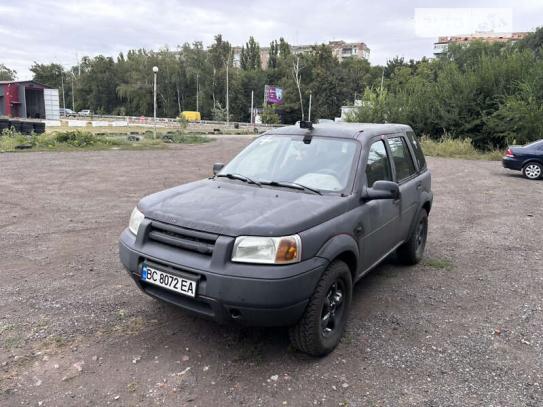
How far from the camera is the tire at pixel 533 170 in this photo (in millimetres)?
14773

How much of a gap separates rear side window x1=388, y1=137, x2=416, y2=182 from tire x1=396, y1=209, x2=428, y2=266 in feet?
2.24

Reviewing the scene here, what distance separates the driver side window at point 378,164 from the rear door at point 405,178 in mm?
188

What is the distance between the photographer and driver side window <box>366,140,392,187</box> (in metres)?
4.16

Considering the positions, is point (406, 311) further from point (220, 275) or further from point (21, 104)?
point (21, 104)

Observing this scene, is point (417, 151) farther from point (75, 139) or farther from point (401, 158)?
point (75, 139)

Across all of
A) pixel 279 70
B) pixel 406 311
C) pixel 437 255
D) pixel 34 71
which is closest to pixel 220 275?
pixel 406 311

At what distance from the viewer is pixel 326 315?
3480mm

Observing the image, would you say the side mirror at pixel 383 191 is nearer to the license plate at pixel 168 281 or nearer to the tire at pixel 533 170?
the license plate at pixel 168 281

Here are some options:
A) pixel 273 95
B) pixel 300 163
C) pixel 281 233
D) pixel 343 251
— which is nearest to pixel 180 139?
pixel 300 163

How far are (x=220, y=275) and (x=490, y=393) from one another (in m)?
2.13

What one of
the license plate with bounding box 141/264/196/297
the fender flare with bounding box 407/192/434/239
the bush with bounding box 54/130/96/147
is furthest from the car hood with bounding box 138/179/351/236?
the bush with bounding box 54/130/96/147

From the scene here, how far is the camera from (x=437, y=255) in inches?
247

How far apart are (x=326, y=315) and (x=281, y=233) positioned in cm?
92

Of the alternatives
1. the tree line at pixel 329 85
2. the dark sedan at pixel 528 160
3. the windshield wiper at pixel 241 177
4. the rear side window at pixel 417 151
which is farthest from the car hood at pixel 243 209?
the tree line at pixel 329 85
